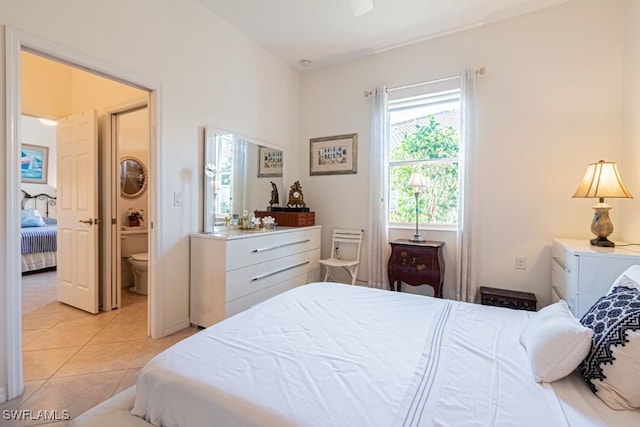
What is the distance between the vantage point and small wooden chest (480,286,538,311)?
2.46 meters

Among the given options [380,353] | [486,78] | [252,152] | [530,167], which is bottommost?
[380,353]

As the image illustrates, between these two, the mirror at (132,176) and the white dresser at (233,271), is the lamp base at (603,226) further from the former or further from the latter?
the mirror at (132,176)

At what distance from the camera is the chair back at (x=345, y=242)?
348cm

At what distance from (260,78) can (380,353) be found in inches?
127

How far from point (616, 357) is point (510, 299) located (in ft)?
6.08

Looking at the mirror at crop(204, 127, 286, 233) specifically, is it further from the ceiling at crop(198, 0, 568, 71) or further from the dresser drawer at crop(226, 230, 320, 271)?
the ceiling at crop(198, 0, 568, 71)

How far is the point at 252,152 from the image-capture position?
328 centimetres

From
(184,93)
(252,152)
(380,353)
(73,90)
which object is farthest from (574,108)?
(73,90)

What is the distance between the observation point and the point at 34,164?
5.61 metres

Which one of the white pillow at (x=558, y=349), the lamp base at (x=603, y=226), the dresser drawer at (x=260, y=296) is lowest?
the dresser drawer at (x=260, y=296)

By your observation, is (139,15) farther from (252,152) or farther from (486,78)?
(486,78)

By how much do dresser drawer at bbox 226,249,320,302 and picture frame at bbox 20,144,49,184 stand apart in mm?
5858

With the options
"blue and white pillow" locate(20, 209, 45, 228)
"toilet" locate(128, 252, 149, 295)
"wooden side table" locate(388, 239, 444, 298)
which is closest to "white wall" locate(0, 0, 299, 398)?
"toilet" locate(128, 252, 149, 295)

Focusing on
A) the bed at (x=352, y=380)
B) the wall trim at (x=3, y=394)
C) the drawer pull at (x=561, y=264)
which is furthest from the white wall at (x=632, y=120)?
the wall trim at (x=3, y=394)
